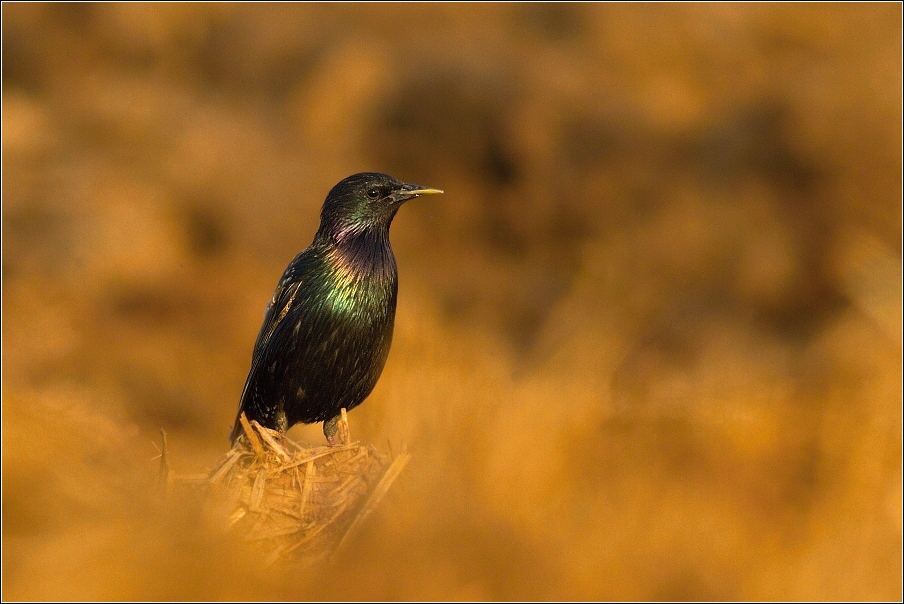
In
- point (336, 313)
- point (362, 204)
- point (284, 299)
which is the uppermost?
point (362, 204)

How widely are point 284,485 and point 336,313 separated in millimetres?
856

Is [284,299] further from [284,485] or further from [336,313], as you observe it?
[284,485]

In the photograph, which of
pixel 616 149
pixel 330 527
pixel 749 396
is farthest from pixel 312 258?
pixel 616 149

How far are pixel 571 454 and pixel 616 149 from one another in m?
5.34

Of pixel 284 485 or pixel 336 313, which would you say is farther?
pixel 336 313

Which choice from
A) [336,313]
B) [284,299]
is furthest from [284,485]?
[284,299]

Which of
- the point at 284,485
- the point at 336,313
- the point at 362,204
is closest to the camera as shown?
the point at 284,485

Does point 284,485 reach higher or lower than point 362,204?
lower

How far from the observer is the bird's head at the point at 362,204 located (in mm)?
2689

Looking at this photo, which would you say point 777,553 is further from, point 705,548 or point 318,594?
point 318,594

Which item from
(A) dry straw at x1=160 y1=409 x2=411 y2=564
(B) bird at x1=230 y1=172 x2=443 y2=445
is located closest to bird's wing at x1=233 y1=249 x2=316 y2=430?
(B) bird at x1=230 y1=172 x2=443 y2=445

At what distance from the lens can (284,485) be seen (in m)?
1.81

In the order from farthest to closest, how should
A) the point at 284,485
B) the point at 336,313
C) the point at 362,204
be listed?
the point at 362,204 → the point at 336,313 → the point at 284,485

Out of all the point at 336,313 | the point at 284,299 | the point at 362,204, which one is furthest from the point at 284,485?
the point at 362,204
